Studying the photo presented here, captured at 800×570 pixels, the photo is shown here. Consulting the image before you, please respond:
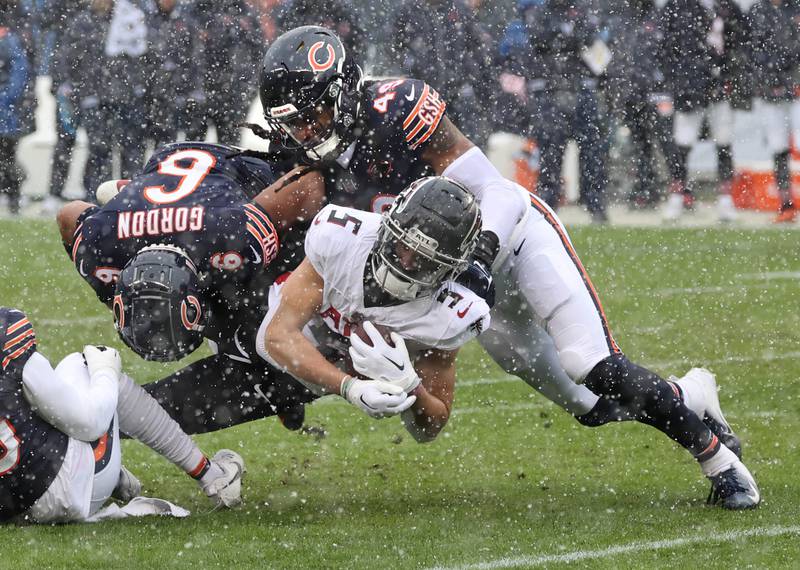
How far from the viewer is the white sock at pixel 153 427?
4496mm

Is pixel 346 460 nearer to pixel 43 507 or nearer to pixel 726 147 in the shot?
pixel 43 507

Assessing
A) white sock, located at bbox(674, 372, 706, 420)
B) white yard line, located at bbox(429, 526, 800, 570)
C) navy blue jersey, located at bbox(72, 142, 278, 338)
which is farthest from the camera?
white sock, located at bbox(674, 372, 706, 420)

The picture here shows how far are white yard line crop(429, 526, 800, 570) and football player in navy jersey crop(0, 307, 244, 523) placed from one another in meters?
1.20

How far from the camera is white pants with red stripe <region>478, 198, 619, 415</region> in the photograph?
4484 millimetres

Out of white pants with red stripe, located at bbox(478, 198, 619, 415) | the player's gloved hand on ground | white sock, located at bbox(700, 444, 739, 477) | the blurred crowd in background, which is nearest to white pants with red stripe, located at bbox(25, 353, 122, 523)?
the player's gloved hand on ground

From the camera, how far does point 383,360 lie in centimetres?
403

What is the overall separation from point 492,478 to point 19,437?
6.00 feet

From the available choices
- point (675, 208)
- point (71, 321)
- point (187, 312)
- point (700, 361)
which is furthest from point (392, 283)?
point (675, 208)

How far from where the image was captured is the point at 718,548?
395 cm

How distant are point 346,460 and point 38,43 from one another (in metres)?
6.65

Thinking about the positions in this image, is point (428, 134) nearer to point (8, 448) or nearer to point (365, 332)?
point (365, 332)

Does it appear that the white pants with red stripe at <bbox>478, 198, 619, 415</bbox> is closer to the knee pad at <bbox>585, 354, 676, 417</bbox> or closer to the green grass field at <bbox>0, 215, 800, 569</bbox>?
the knee pad at <bbox>585, 354, 676, 417</bbox>

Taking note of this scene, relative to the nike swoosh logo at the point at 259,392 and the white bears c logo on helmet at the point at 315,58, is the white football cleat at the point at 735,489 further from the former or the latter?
the white bears c logo on helmet at the point at 315,58

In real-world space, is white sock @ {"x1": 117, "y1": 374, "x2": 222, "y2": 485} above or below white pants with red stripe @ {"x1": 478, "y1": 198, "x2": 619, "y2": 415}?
below
